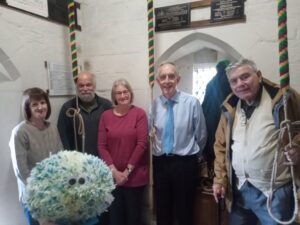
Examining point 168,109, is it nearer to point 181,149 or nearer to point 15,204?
point 181,149

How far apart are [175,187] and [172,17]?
1271 millimetres

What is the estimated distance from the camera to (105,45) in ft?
7.88

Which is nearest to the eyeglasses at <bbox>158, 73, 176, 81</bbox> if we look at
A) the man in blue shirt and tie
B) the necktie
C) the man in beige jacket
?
the man in blue shirt and tie

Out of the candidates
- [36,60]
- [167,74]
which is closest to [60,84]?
[36,60]

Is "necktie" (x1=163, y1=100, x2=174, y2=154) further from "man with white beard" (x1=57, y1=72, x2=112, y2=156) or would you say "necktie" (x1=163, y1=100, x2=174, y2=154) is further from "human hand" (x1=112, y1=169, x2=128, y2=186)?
"man with white beard" (x1=57, y1=72, x2=112, y2=156)

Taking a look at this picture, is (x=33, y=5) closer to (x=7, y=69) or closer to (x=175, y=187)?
(x=7, y=69)

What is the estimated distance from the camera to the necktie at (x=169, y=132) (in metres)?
1.82

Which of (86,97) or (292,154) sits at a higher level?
(86,97)

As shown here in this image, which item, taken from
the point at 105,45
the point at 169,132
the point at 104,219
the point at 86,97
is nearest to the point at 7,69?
the point at 86,97

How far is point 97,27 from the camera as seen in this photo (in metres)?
2.42

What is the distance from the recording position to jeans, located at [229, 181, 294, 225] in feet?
4.25

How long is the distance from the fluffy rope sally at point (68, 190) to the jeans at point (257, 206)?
848mm

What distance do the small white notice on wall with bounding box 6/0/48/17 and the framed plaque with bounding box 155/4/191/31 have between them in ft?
2.77

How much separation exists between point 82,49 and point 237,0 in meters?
1.39
